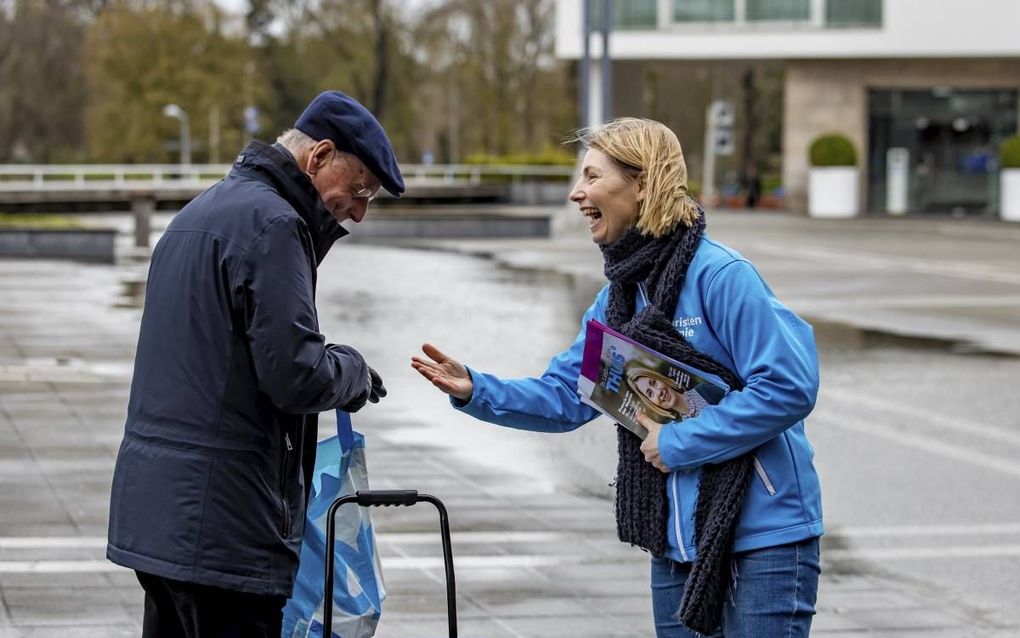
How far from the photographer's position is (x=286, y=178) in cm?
359

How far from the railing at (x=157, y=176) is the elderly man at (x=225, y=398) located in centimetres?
4543

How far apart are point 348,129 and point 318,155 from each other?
0.28 ft

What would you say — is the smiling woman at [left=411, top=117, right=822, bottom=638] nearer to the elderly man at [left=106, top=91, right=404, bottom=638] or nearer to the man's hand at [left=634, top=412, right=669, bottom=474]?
the man's hand at [left=634, top=412, right=669, bottom=474]

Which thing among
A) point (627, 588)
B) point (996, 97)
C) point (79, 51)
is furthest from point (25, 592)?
point (79, 51)

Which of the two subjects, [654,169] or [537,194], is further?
[537,194]

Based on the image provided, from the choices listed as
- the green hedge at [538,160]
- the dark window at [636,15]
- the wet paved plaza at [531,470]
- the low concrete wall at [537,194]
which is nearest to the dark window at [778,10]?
the dark window at [636,15]

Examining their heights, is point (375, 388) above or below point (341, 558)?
above

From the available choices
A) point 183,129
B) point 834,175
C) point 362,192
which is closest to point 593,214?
point 362,192

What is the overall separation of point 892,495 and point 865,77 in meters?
35.5

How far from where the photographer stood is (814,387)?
3623mm

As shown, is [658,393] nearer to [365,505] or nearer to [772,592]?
[772,592]

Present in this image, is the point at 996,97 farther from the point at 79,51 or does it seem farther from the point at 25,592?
the point at 79,51

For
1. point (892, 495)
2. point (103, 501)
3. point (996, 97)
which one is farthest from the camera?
point (996, 97)

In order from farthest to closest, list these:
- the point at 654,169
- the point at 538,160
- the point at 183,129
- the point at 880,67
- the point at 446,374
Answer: the point at 183,129 < the point at 538,160 < the point at 880,67 < the point at 446,374 < the point at 654,169
